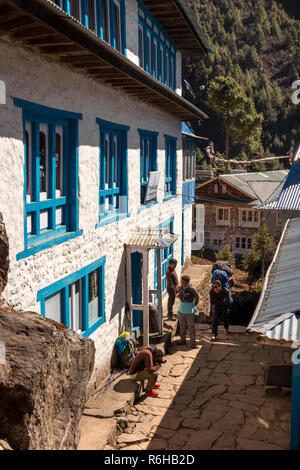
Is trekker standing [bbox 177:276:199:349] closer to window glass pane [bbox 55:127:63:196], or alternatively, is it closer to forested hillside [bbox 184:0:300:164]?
window glass pane [bbox 55:127:63:196]

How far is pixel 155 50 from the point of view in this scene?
12969 mm

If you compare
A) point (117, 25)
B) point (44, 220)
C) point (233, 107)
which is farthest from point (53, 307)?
point (233, 107)

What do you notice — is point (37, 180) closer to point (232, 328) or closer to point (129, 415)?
point (129, 415)

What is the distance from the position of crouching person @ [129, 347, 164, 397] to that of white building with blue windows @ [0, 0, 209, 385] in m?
0.68

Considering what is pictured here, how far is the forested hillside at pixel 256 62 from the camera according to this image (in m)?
76.3

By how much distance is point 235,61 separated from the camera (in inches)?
3787

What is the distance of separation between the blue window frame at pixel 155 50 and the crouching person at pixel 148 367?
21.8ft

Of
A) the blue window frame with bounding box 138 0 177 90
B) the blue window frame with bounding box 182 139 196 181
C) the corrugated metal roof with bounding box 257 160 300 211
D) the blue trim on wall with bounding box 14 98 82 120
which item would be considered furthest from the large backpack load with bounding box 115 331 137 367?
the blue window frame with bounding box 182 139 196 181

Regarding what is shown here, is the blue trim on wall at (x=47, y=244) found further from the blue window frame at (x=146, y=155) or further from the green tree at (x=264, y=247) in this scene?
the green tree at (x=264, y=247)

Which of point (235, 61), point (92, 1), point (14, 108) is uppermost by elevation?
point (235, 61)

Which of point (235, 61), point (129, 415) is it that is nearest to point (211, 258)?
point (129, 415)

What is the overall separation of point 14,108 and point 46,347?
2869 mm

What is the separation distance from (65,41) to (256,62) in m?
100

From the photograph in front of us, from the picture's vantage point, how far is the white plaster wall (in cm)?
570
